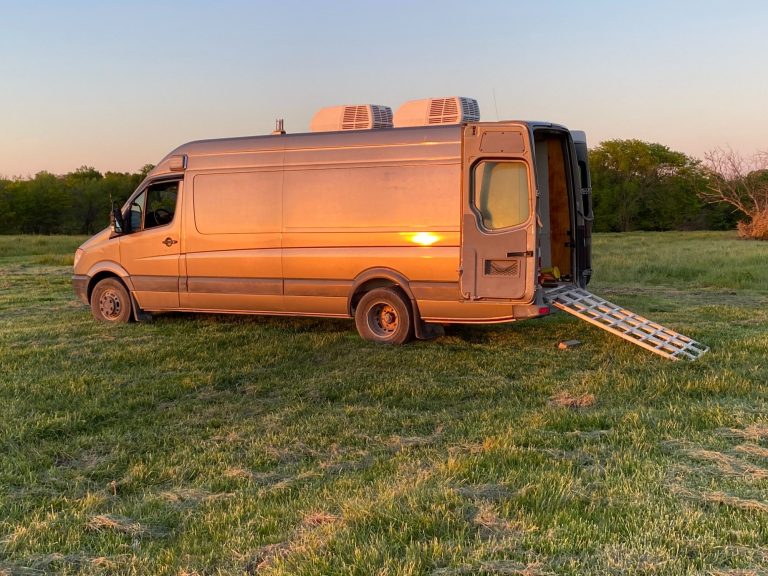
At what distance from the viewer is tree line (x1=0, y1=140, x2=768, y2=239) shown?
59.2 meters

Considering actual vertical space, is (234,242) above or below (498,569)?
above

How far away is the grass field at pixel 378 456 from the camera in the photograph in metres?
3.15

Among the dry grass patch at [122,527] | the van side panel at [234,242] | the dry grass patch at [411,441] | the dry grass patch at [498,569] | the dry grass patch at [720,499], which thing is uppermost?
the van side panel at [234,242]

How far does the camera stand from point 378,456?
4621 mm

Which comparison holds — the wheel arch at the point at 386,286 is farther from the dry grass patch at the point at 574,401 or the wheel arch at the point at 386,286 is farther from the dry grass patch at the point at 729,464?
the dry grass patch at the point at 729,464

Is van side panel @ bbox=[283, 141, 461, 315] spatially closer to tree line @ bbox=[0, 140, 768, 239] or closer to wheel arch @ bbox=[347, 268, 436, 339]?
wheel arch @ bbox=[347, 268, 436, 339]

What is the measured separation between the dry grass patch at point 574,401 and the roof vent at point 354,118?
15.2ft

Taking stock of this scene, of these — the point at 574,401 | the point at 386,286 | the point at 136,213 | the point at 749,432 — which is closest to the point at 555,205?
the point at 386,286

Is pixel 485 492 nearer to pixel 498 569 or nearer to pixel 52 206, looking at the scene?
pixel 498 569

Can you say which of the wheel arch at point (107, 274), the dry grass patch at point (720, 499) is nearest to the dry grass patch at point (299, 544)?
the dry grass patch at point (720, 499)

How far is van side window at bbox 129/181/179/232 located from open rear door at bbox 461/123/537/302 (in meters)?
4.53

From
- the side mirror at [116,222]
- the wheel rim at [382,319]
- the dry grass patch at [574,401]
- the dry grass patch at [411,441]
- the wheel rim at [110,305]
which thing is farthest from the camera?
the wheel rim at [110,305]

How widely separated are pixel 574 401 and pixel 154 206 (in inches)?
276

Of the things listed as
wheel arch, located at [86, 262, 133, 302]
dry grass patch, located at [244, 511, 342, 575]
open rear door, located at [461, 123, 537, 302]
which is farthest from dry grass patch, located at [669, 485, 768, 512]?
wheel arch, located at [86, 262, 133, 302]
